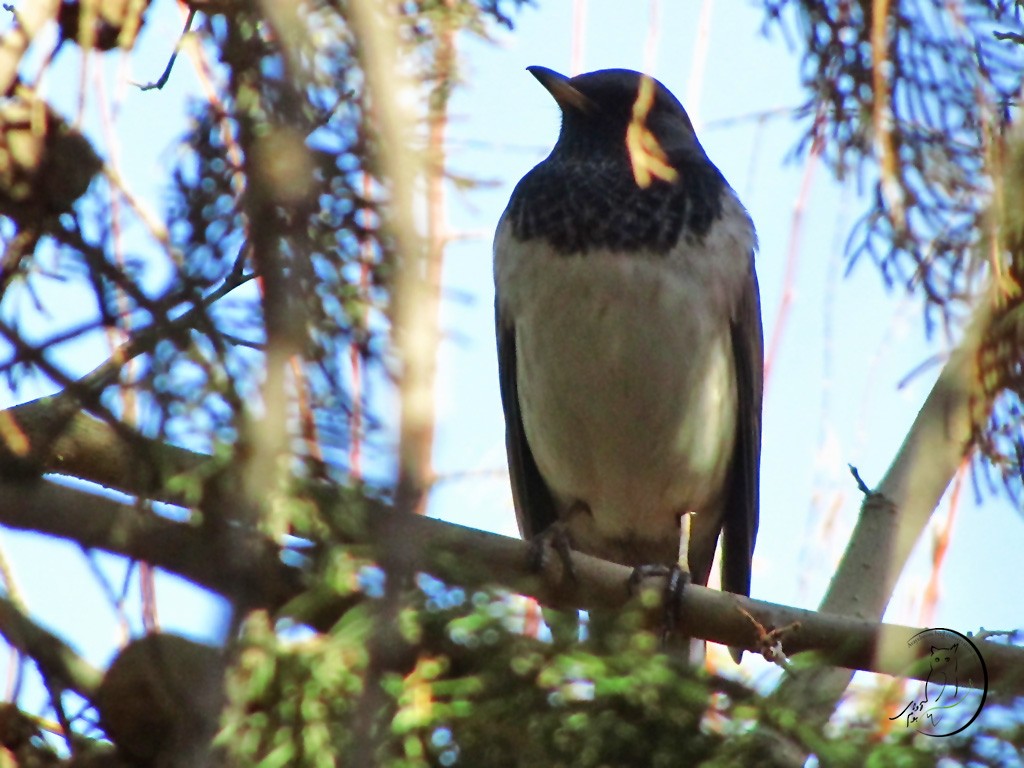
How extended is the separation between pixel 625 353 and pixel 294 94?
2574mm

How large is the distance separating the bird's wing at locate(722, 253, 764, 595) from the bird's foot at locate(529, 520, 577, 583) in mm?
1159

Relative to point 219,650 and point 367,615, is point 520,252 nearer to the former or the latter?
point 367,615

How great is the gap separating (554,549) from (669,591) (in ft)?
0.90

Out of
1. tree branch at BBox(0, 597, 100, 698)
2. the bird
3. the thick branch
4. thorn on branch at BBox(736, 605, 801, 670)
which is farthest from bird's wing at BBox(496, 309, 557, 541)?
tree branch at BBox(0, 597, 100, 698)

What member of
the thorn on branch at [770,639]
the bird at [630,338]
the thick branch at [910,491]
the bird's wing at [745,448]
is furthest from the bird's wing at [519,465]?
the thorn on branch at [770,639]

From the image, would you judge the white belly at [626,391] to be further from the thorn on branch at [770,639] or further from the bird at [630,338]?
the thorn on branch at [770,639]

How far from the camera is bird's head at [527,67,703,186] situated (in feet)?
13.4

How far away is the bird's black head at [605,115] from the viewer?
13.5 feet

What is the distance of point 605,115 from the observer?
4.18 meters

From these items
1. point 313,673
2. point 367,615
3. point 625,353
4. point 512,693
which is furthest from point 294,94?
point 625,353

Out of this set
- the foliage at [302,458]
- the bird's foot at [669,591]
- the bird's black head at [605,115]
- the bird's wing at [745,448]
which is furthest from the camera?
the bird's black head at [605,115]

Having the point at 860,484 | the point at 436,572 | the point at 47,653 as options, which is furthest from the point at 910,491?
the point at 47,653

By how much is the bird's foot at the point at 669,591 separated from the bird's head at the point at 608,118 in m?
1.43

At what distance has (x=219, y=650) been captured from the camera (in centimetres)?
114
